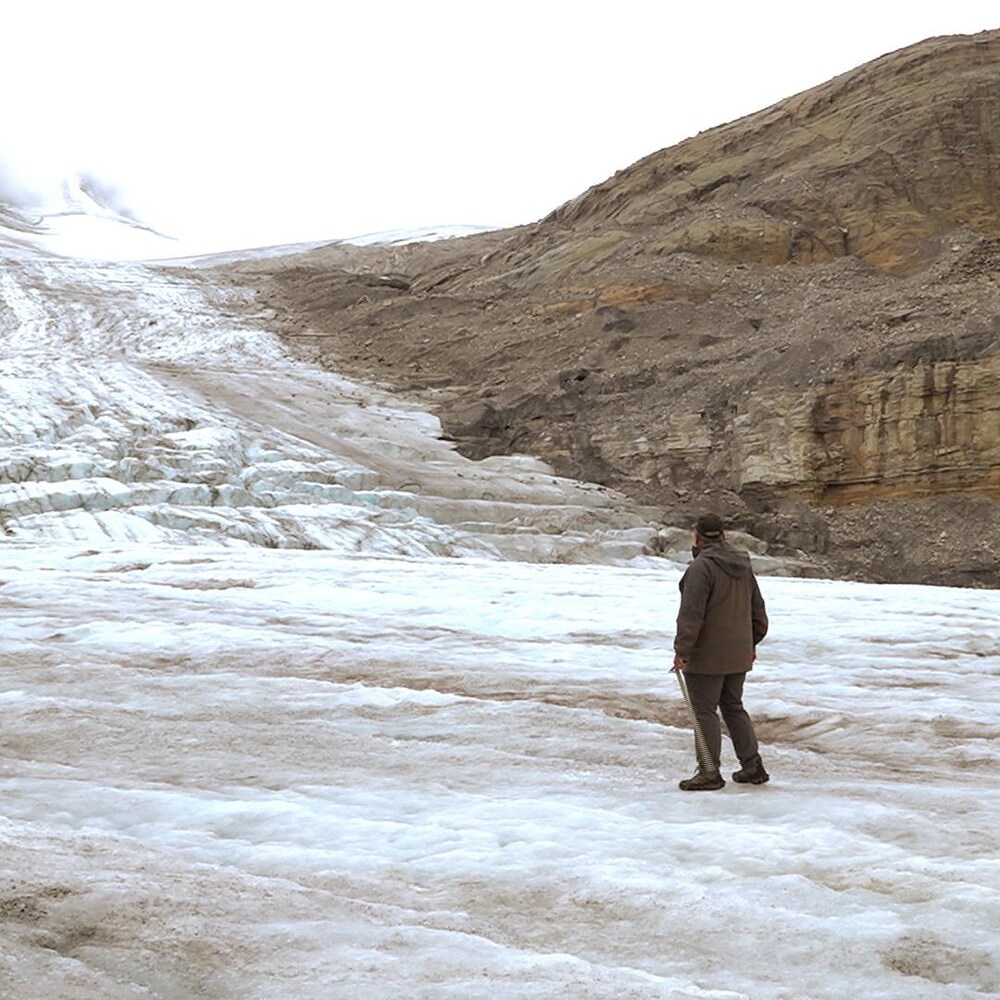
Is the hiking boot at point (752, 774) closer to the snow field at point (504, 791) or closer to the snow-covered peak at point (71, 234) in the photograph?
the snow field at point (504, 791)

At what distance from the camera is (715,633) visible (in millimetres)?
6137

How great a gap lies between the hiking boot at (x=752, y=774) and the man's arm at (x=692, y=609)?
0.84m

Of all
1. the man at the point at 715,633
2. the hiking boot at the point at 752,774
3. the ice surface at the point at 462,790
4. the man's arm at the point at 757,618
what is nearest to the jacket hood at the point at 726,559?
the man at the point at 715,633

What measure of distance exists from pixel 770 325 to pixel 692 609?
87.3 ft

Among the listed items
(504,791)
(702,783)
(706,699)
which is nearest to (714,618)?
(706,699)

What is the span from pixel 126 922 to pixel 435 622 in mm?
7737

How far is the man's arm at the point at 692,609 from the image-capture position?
19.8 ft

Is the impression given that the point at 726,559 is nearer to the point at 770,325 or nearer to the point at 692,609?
the point at 692,609

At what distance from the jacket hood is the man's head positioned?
34 mm

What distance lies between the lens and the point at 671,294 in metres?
34.2

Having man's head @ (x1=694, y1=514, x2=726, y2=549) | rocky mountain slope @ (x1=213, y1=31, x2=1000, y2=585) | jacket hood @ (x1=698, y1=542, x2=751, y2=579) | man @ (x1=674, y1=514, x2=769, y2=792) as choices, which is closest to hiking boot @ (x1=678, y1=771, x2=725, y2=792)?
man @ (x1=674, y1=514, x2=769, y2=792)

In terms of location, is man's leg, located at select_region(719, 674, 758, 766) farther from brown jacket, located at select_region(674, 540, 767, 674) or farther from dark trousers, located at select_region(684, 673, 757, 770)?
brown jacket, located at select_region(674, 540, 767, 674)

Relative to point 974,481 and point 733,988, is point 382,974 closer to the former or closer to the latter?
point 733,988

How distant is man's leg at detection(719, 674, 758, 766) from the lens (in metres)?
6.29
